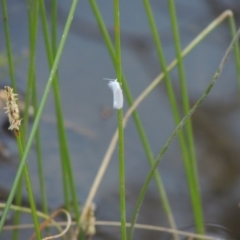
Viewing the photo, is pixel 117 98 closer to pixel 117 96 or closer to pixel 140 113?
pixel 117 96

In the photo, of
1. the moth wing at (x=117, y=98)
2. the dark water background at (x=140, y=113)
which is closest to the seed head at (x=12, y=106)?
the moth wing at (x=117, y=98)

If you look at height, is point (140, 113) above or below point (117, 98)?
above

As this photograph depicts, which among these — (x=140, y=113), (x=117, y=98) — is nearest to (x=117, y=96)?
(x=117, y=98)

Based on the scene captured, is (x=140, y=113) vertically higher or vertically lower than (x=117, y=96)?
higher

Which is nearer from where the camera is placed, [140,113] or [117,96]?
[117,96]

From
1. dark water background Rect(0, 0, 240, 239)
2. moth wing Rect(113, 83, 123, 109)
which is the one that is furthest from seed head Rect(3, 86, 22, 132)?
dark water background Rect(0, 0, 240, 239)

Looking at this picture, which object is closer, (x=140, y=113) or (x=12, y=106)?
(x=12, y=106)

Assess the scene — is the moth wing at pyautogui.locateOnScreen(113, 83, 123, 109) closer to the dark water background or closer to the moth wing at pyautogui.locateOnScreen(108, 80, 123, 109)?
the moth wing at pyautogui.locateOnScreen(108, 80, 123, 109)

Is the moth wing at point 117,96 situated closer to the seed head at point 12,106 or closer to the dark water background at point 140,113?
the seed head at point 12,106

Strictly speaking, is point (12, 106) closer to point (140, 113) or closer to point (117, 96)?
point (117, 96)
